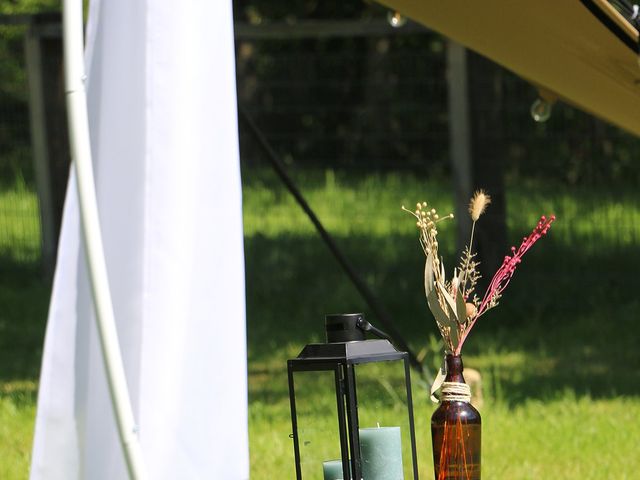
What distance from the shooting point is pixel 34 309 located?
19.5ft

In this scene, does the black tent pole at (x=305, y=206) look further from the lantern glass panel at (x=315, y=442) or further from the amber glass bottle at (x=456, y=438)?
the amber glass bottle at (x=456, y=438)

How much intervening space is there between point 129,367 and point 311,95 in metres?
4.72

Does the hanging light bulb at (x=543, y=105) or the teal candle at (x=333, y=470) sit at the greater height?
the hanging light bulb at (x=543, y=105)

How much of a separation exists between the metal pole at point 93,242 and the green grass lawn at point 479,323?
1.56 m

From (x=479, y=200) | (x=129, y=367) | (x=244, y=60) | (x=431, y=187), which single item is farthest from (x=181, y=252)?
(x=244, y=60)

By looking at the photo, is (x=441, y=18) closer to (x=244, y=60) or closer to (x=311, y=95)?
(x=311, y=95)

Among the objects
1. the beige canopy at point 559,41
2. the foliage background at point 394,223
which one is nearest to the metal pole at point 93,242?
the beige canopy at point 559,41

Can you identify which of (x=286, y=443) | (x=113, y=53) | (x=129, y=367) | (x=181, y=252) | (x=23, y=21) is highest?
(x=23, y=21)

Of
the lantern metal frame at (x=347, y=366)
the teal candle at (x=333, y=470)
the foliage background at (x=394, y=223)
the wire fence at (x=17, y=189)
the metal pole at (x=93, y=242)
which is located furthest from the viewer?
the wire fence at (x=17, y=189)

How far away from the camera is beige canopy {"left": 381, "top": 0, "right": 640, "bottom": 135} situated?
260 centimetres

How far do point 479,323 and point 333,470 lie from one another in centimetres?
348

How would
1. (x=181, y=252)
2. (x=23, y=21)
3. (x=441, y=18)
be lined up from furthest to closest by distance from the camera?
(x=23, y=21), (x=441, y=18), (x=181, y=252)

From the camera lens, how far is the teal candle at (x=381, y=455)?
205 centimetres

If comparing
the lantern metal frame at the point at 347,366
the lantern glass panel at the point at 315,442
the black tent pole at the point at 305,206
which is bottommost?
the lantern glass panel at the point at 315,442
